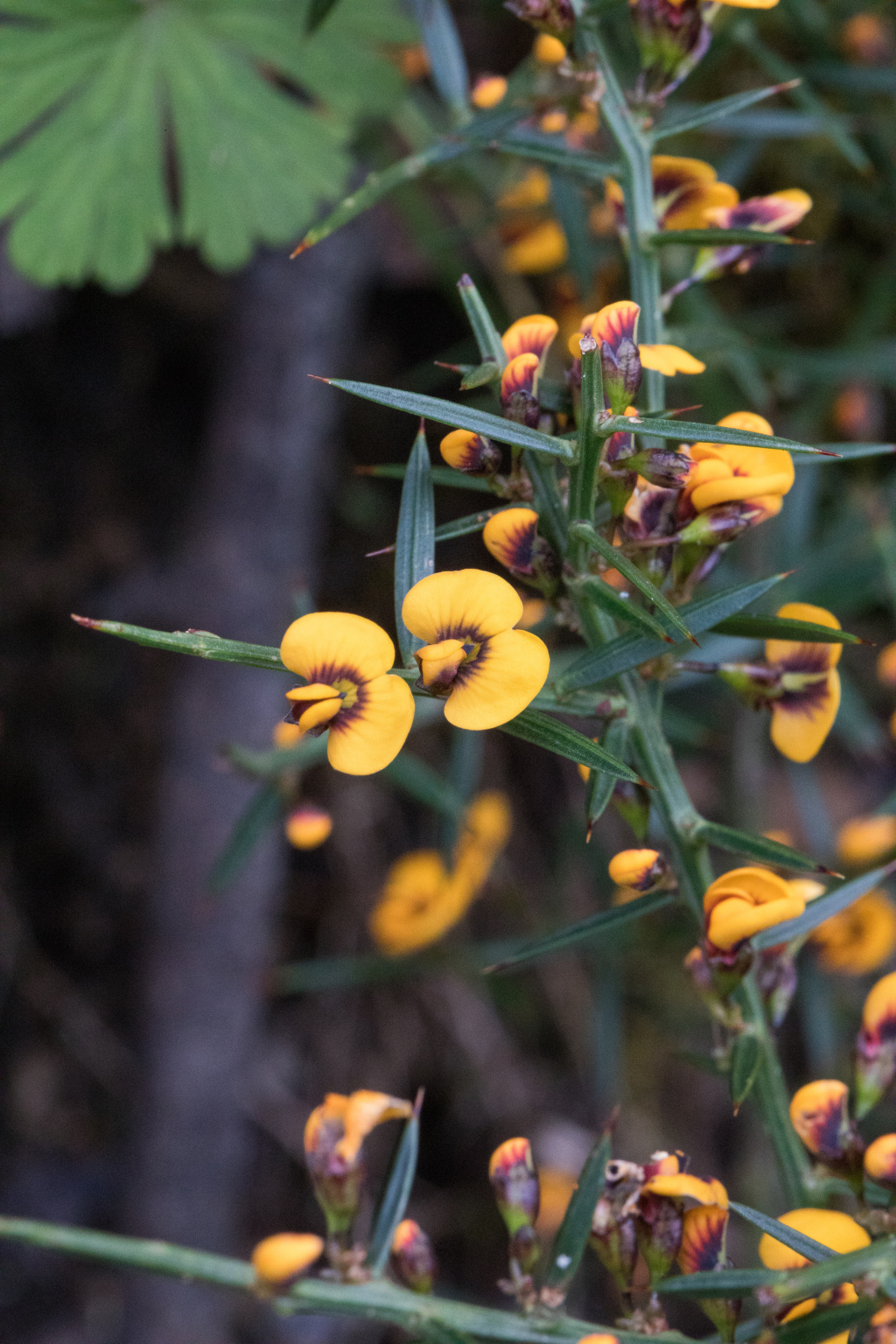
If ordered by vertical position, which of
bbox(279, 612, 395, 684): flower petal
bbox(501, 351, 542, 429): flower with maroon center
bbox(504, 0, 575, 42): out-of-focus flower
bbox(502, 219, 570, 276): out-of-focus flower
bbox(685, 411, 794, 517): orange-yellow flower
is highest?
bbox(504, 0, 575, 42): out-of-focus flower

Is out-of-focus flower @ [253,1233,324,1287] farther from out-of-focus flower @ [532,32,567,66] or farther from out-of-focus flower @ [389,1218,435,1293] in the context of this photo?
out-of-focus flower @ [532,32,567,66]

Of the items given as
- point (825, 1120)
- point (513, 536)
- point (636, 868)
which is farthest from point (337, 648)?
point (825, 1120)

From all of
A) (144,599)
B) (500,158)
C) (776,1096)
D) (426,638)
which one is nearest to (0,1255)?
(144,599)

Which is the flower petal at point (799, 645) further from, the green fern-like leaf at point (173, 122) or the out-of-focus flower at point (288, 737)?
the green fern-like leaf at point (173, 122)

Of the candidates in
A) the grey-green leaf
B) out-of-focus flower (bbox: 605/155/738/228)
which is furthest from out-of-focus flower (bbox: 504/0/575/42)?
the grey-green leaf

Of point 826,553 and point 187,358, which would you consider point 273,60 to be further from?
point 826,553

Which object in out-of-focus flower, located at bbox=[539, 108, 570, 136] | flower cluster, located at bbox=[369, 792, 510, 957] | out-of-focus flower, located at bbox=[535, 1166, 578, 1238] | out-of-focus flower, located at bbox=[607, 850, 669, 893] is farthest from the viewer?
out-of-focus flower, located at bbox=[535, 1166, 578, 1238]

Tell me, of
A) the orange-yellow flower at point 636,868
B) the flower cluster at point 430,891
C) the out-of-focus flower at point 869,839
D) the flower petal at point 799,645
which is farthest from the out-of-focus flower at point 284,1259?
the out-of-focus flower at point 869,839
